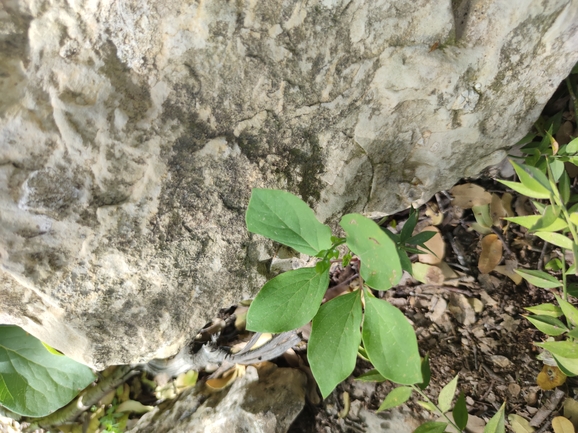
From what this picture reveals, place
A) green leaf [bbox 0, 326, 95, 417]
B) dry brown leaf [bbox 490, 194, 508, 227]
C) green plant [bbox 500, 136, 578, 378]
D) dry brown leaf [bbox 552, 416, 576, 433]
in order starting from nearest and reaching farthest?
1. green plant [bbox 500, 136, 578, 378]
2. dry brown leaf [bbox 552, 416, 576, 433]
3. green leaf [bbox 0, 326, 95, 417]
4. dry brown leaf [bbox 490, 194, 508, 227]

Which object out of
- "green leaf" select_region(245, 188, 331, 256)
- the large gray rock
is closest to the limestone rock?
the large gray rock

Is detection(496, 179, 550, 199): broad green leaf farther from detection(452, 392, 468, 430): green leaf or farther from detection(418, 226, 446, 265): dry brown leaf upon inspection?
detection(452, 392, 468, 430): green leaf

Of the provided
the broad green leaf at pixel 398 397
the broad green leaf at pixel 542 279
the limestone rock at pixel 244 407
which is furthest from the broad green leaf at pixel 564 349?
the limestone rock at pixel 244 407

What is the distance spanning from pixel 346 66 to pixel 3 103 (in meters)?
0.79

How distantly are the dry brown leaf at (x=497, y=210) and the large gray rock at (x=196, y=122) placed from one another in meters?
0.45

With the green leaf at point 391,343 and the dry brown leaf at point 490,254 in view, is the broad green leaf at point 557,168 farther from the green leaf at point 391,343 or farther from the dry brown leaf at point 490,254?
the green leaf at point 391,343

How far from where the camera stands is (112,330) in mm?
1128

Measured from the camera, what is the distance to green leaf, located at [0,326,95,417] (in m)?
1.50

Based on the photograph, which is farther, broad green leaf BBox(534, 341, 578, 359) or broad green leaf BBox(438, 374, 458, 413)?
broad green leaf BBox(438, 374, 458, 413)

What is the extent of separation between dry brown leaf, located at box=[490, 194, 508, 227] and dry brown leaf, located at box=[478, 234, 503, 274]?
58mm

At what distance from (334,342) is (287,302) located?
0.13 metres

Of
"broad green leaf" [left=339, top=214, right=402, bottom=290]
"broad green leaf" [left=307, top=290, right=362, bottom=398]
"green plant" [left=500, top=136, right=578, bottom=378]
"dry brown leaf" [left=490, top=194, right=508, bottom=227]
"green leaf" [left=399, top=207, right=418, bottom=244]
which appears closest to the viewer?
"broad green leaf" [left=339, top=214, right=402, bottom=290]

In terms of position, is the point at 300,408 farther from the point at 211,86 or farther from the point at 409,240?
the point at 211,86

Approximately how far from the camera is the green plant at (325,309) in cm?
→ 84
